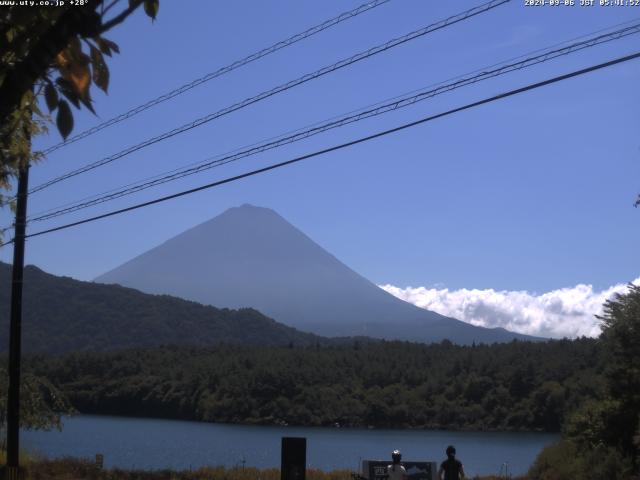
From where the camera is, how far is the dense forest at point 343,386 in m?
76.8

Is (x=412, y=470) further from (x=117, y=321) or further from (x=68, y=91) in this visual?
(x=117, y=321)

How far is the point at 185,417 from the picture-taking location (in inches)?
3504

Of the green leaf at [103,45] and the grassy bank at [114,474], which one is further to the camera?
the grassy bank at [114,474]

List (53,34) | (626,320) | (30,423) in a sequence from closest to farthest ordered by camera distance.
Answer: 1. (53,34)
2. (30,423)
3. (626,320)

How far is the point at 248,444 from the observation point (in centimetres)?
5875

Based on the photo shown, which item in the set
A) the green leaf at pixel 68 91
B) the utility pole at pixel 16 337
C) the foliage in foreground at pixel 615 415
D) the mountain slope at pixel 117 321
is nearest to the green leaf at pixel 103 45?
the green leaf at pixel 68 91

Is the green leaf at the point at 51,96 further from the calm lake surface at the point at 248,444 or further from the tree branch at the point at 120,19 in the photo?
the calm lake surface at the point at 248,444

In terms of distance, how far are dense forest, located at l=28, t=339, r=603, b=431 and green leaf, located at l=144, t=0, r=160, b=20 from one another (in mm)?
71825

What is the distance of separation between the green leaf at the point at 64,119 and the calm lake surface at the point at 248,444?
31731 mm

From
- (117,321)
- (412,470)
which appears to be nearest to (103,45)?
(412,470)

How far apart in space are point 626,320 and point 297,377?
68420mm

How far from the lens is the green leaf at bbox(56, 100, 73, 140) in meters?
3.14

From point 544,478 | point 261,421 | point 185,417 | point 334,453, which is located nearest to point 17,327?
point 544,478

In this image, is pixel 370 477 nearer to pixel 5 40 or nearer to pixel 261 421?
pixel 5 40
